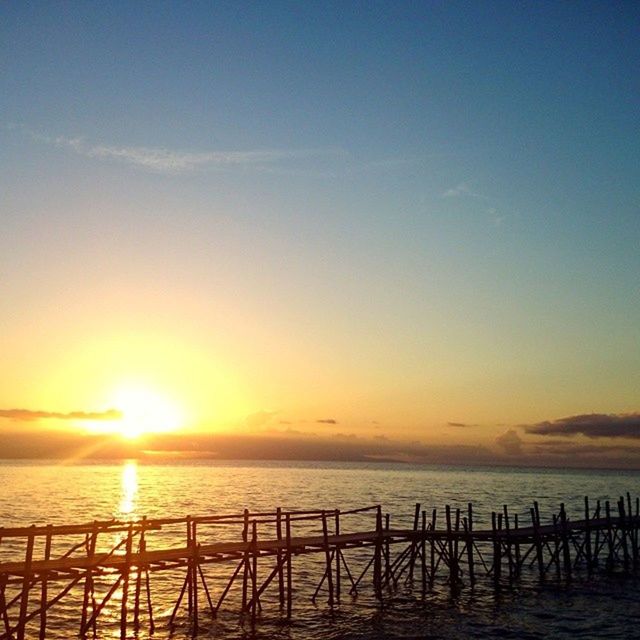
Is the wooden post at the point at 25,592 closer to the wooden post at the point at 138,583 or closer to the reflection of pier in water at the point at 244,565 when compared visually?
the reflection of pier in water at the point at 244,565

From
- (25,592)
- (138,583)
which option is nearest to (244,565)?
(138,583)

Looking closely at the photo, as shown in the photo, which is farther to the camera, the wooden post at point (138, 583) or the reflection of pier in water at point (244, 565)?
the wooden post at point (138, 583)

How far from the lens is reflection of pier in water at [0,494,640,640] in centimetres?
2373

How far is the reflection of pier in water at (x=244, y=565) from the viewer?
23.7 m

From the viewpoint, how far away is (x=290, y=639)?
26.3 meters

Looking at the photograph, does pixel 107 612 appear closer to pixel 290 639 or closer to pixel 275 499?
pixel 290 639

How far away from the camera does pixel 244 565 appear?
28172 millimetres

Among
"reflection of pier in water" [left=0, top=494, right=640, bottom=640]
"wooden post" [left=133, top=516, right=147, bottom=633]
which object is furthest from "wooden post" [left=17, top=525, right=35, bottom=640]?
"wooden post" [left=133, top=516, right=147, bottom=633]

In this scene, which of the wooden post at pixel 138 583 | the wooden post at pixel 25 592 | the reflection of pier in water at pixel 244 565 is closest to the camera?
the wooden post at pixel 25 592

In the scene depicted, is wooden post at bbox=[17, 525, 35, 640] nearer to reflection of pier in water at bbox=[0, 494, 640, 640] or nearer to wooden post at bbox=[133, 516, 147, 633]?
reflection of pier in water at bbox=[0, 494, 640, 640]

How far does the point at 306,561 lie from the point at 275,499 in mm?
76297

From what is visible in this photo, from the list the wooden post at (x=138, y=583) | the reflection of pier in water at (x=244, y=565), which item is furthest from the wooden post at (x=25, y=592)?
the wooden post at (x=138, y=583)

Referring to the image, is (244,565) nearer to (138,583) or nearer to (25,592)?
(138,583)

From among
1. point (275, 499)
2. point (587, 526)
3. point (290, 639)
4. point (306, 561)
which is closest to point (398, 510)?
point (275, 499)
